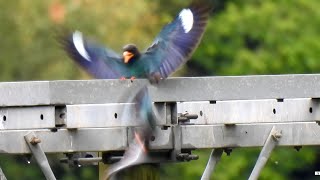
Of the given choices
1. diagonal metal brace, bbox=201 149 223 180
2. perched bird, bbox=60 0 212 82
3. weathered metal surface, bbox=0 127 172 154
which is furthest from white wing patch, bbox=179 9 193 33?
weathered metal surface, bbox=0 127 172 154

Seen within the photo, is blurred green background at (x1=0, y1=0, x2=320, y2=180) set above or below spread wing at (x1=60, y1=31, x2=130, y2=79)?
above

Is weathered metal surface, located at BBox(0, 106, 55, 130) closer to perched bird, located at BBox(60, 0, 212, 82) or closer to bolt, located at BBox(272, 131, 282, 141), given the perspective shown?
bolt, located at BBox(272, 131, 282, 141)

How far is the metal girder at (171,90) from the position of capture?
29.4ft

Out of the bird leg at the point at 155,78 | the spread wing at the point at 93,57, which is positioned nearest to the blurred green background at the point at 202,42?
the spread wing at the point at 93,57

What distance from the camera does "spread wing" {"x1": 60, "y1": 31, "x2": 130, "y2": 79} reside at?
1148cm

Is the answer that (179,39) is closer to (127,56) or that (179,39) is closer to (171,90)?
(127,56)

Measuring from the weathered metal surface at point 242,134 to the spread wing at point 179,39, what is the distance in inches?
56.0

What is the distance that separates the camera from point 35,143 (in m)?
9.05

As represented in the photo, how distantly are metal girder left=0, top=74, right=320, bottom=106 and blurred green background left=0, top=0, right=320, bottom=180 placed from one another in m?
19.4

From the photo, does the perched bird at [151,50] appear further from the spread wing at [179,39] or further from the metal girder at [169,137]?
the metal girder at [169,137]

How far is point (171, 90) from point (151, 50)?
2033mm

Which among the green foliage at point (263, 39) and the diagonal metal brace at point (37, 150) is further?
the green foliage at point (263, 39)

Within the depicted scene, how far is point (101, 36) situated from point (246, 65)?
6.69 metres

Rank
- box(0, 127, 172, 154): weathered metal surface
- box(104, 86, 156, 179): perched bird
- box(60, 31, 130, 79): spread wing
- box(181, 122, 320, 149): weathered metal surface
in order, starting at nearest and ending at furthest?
box(104, 86, 156, 179): perched bird, box(0, 127, 172, 154): weathered metal surface, box(181, 122, 320, 149): weathered metal surface, box(60, 31, 130, 79): spread wing
